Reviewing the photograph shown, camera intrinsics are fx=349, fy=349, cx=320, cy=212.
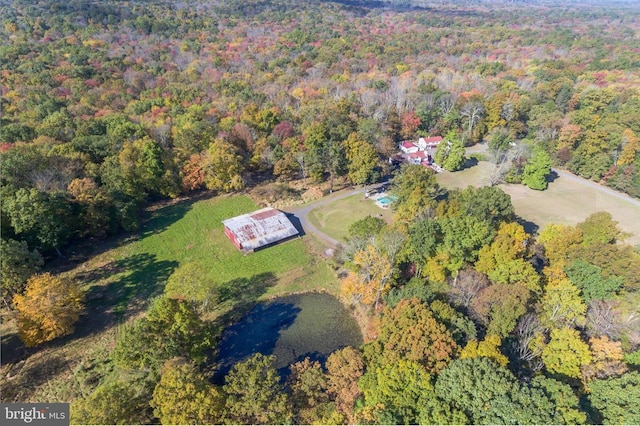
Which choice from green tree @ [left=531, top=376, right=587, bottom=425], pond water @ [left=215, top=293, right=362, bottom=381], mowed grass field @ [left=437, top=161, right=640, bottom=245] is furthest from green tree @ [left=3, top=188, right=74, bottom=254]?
mowed grass field @ [left=437, top=161, right=640, bottom=245]

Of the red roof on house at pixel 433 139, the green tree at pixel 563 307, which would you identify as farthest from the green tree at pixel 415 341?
the red roof on house at pixel 433 139

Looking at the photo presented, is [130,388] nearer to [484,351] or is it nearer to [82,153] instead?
[484,351]

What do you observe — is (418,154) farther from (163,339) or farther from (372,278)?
(163,339)

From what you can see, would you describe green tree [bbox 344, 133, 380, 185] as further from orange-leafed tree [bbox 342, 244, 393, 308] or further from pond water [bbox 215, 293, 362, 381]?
pond water [bbox 215, 293, 362, 381]

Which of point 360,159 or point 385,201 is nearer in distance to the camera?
point 385,201

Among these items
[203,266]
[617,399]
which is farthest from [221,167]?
[617,399]

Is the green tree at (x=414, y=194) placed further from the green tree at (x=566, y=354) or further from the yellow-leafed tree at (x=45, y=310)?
the yellow-leafed tree at (x=45, y=310)
